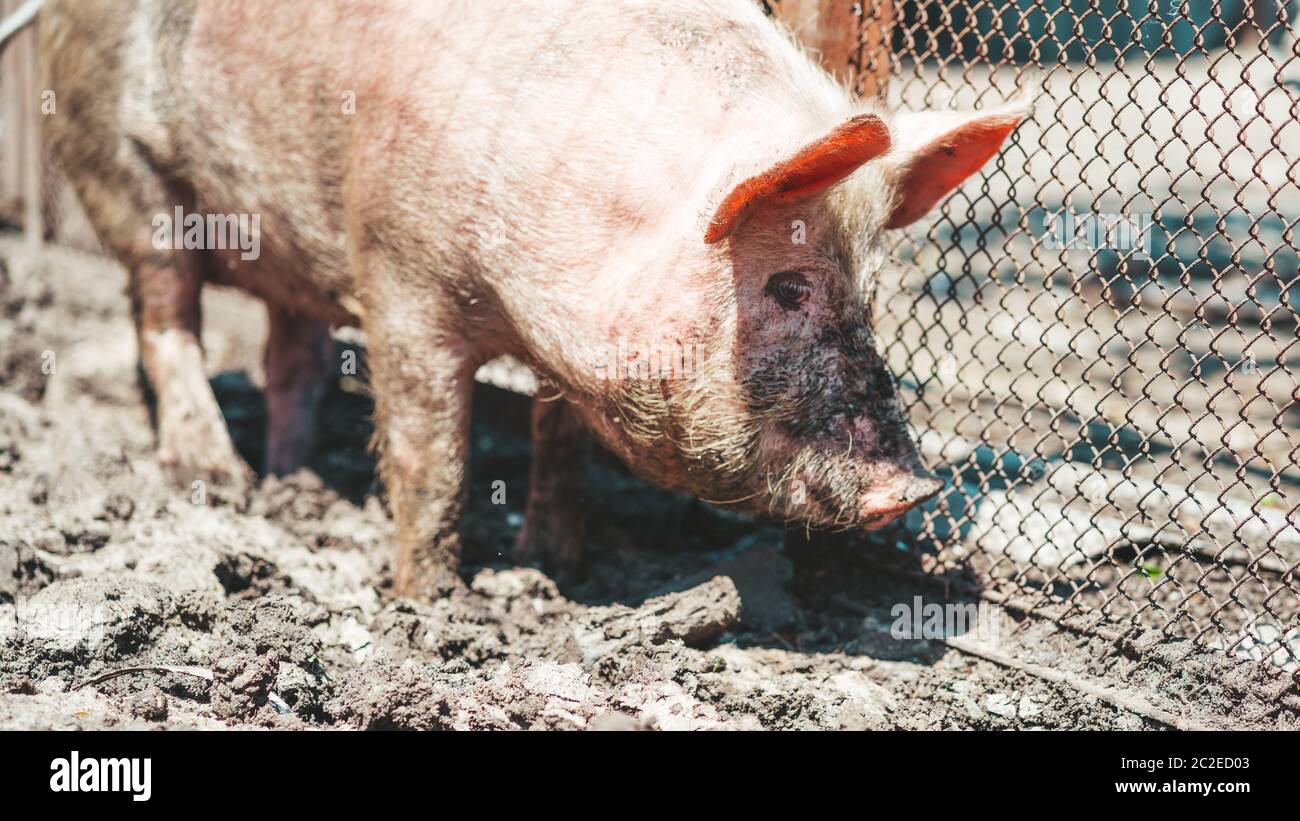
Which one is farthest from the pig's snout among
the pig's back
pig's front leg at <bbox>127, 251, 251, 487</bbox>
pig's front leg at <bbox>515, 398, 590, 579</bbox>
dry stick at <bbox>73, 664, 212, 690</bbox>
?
pig's front leg at <bbox>127, 251, 251, 487</bbox>

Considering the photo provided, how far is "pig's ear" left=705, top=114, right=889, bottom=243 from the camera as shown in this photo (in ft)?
9.74

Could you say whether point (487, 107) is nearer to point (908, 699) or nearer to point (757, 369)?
point (757, 369)

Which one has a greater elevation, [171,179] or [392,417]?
[171,179]

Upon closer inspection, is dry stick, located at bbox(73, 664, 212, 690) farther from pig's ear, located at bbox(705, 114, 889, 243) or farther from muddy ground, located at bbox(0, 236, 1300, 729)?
A: pig's ear, located at bbox(705, 114, 889, 243)

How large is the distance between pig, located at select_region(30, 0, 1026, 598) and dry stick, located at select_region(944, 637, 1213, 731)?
2.24ft

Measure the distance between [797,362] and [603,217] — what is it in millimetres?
703

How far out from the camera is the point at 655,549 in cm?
479

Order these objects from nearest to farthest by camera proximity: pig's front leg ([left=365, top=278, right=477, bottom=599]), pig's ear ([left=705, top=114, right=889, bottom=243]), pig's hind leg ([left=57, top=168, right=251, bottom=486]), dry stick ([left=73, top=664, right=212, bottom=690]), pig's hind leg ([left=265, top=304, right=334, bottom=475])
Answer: pig's ear ([left=705, top=114, right=889, bottom=243]), dry stick ([left=73, top=664, right=212, bottom=690]), pig's front leg ([left=365, top=278, right=477, bottom=599]), pig's hind leg ([left=57, top=168, right=251, bottom=486]), pig's hind leg ([left=265, top=304, right=334, bottom=475])

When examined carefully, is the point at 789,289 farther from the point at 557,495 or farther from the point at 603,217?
the point at 557,495

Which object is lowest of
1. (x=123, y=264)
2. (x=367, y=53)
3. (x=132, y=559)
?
(x=132, y=559)

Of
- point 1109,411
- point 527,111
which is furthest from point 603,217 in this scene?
point 1109,411

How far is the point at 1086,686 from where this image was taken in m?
3.57
